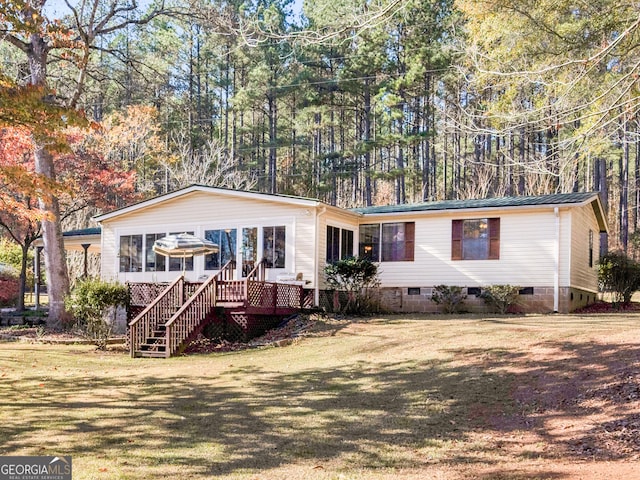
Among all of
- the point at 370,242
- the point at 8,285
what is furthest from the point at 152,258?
the point at 8,285

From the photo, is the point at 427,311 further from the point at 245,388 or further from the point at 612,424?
the point at 612,424

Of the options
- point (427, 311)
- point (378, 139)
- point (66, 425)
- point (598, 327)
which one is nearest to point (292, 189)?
point (378, 139)

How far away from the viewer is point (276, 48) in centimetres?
3812

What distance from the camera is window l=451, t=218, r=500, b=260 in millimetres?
18734

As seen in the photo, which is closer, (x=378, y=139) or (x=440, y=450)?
(x=440, y=450)

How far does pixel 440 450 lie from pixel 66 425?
4212mm

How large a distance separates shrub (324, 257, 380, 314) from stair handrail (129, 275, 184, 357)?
4.28m

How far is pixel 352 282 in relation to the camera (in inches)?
701

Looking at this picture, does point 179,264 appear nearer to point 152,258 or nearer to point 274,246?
point 152,258

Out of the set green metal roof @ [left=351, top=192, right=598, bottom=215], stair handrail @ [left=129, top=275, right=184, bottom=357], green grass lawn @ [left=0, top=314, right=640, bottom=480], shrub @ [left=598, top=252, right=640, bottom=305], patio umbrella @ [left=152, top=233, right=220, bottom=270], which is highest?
green metal roof @ [left=351, top=192, right=598, bottom=215]

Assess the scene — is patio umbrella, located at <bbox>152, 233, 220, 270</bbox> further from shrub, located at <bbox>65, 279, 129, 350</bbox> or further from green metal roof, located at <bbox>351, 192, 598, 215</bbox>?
green metal roof, located at <bbox>351, 192, 598, 215</bbox>

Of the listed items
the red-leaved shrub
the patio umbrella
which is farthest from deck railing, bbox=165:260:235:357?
the red-leaved shrub

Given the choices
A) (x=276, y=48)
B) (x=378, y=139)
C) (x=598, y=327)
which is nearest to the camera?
(x=598, y=327)

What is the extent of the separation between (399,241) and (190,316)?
8.05 metres
